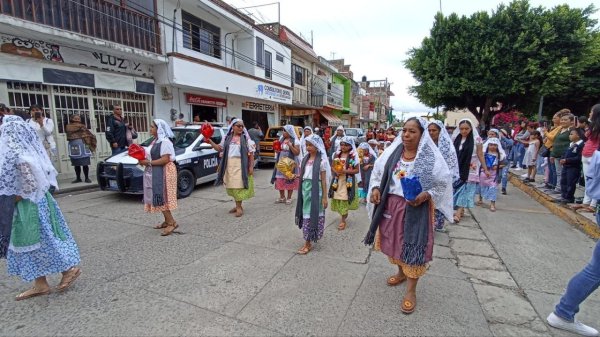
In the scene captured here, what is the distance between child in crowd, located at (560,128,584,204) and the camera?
566cm

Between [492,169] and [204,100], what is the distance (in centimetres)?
1143

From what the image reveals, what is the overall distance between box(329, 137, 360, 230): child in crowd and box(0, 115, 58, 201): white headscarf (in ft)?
11.9

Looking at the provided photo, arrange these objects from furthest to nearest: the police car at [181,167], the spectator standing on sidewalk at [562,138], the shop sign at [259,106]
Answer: the shop sign at [259,106] < the police car at [181,167] < the spectator standing on sidewalk at [562,138]

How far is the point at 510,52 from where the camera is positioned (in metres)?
14.0

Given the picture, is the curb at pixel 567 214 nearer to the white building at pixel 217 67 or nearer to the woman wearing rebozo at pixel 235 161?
the woman wearing rebozo at pixel 235 161

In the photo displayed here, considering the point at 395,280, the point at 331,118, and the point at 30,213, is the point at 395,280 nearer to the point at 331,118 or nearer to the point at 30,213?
the point at 30,213

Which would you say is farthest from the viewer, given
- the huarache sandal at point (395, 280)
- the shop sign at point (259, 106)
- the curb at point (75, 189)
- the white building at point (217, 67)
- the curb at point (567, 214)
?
the shop sign at point (259, 106)

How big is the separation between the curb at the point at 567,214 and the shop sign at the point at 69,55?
1241 centimetres

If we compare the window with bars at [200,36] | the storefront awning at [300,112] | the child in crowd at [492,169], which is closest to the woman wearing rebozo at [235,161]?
the child in crowd at [492,169]

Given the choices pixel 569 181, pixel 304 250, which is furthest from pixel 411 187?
pixel 569 181

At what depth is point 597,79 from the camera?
16.9 m

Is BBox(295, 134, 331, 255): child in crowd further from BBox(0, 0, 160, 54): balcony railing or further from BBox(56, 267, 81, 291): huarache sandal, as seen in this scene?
BBox(0, 0, 160, 54): balcony railing

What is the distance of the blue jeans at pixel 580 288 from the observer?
2305 millimetres

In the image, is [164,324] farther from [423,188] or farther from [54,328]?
[423,188]
